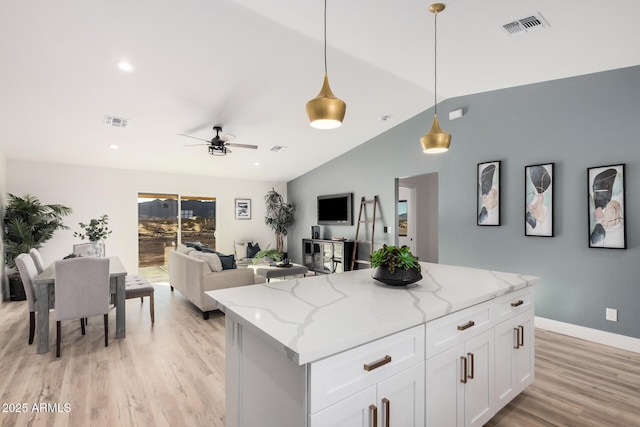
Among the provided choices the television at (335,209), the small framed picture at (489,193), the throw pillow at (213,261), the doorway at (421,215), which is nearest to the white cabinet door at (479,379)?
the small framed picture at (489,193)

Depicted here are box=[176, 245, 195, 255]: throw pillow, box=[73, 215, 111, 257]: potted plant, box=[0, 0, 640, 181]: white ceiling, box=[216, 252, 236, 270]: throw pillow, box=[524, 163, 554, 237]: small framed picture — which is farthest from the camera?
box=[176, 245, 195, 255]: throw pillow

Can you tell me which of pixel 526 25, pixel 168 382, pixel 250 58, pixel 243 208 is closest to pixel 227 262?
pixel 168 382

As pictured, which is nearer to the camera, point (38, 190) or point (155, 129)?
point (155, 129)

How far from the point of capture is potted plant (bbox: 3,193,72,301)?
508 centimetres

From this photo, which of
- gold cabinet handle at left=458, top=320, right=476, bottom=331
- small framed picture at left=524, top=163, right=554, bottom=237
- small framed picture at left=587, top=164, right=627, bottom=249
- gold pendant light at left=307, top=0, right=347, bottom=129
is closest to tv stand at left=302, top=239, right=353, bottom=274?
small framed picture at left=524, top=163, right=554, bottom=237

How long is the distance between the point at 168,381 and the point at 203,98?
3.20 m

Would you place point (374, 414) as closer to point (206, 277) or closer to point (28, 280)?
point (206, 277)

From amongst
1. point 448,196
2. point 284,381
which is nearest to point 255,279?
point 448,196

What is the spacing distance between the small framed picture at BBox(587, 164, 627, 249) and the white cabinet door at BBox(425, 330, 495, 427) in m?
2.47

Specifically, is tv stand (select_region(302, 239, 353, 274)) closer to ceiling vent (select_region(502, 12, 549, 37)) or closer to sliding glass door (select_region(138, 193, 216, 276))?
sliding glass door (select_region(138, 193, 216, 276))

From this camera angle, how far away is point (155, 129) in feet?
15.8

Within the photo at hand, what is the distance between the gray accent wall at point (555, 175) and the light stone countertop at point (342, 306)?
1.82 metres

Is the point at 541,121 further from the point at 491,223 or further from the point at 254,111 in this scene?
the point at 254,111

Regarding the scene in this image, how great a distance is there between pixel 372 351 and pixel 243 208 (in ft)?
24.4
